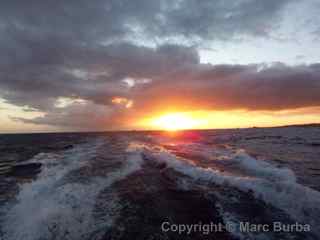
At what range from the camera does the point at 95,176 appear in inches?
499

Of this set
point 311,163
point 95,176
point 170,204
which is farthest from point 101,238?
point 311,163

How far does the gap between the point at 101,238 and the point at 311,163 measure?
1663 cm

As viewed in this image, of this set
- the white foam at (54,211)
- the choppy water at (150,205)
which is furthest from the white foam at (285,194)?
the white foam at (54,211)

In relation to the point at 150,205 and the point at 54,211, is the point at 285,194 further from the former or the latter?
the point at 54,211

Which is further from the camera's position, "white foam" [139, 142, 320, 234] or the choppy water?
"white foam" [139, 142, 320, 234]

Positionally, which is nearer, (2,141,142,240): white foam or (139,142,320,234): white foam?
(2,141,142,240): white foam

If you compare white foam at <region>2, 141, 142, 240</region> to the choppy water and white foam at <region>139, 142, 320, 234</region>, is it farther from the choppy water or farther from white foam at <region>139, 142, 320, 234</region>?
white foam at <region>139, 142, 320, 234</region>

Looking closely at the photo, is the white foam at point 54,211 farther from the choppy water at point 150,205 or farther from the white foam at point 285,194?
the white foam at point 285,194

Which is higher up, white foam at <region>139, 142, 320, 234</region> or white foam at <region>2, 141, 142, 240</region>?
white foam at <region>139, 142, 320, 234</region>

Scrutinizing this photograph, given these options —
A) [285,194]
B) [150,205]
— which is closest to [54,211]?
[150,205]

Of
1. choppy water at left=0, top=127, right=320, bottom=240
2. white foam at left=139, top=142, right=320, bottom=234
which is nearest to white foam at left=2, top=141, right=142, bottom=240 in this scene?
choppy water at left=0, top=127, right=320, bottom=240

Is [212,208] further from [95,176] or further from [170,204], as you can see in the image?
Answer: [95,176]

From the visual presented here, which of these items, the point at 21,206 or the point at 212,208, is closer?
the point at 212,208

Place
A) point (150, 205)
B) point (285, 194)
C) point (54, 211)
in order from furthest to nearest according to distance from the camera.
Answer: point (285, 194)
point (150, 205)
point (54, 211)
